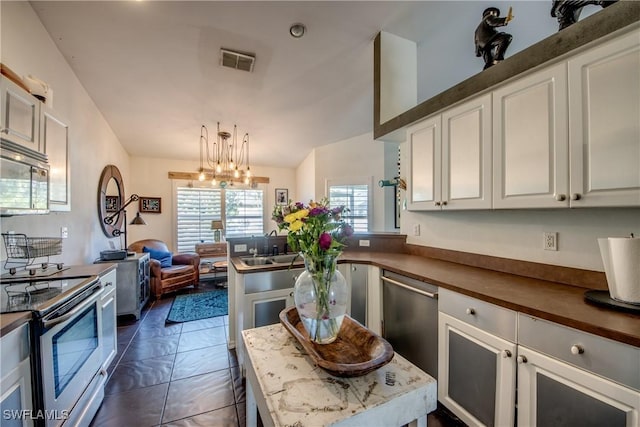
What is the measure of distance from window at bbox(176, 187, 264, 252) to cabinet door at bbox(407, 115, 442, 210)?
3.81m

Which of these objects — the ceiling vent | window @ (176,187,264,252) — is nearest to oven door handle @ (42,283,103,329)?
the ceiling vent

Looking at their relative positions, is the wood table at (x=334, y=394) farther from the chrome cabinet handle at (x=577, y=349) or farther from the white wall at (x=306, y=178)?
the white wall at (x=306, y=178)

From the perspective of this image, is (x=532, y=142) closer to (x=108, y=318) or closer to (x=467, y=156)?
(x=467, y=156)

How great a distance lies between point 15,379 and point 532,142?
2.71 m

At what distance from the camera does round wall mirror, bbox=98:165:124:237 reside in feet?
11.6

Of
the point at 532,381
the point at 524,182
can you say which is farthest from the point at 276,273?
the point at 524,182

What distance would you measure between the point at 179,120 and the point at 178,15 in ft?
6.32

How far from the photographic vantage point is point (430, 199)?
6.86ft

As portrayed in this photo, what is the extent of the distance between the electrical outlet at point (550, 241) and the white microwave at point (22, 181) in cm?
313

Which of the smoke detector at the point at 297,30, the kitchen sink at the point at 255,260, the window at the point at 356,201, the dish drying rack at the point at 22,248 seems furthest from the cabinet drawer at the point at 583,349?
the window at the point at 356,201

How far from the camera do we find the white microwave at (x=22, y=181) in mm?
1314

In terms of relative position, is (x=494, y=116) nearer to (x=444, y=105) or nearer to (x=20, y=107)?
(x=444, y=105)

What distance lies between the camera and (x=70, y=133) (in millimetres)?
2572

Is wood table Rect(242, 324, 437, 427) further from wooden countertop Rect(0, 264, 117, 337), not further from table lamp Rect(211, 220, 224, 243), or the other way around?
table lamp Rect(211, 220, 224, 243)
